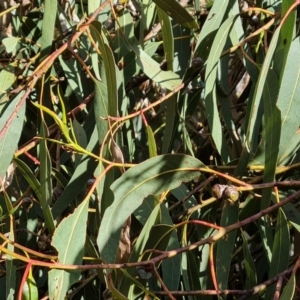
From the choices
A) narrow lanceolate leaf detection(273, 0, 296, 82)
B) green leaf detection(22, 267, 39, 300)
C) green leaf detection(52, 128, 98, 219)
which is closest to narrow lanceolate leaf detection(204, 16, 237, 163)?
narrow lanceolate leaf detection(273, 0, 296, 82)

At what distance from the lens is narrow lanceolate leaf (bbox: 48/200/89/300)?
1.12 meters

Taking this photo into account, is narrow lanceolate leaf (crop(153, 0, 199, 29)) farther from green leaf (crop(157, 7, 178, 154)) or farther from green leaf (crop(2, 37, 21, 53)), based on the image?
green leaf (crop(2, 37, 21, 53))

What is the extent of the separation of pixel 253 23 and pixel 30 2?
61 cm

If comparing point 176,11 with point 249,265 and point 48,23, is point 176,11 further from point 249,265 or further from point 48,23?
point 249,265

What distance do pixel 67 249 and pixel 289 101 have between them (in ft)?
1.60

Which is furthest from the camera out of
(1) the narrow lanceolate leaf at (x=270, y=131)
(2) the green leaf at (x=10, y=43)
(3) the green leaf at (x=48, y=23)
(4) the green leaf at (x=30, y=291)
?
(2) the green leaf at (x=10, y=43)

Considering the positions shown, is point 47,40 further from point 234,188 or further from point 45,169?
point 234,188

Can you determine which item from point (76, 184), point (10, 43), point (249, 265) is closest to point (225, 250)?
point (249, 265)

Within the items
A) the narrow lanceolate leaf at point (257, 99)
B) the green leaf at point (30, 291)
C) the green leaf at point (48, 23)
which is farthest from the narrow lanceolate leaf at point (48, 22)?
the green leaf at point (30, 291)

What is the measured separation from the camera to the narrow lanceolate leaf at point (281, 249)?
49.7 inches

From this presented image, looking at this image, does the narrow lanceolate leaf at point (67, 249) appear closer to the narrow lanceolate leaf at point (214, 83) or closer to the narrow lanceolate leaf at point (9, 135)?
the narrow lanceolate leaf at point (9, 135)

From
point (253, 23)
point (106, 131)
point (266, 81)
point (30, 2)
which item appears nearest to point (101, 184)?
point (106, 131)

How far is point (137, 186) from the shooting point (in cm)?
119

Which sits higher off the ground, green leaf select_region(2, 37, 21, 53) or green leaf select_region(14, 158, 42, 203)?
green leaf select_region(2, 37, 21, 53)
